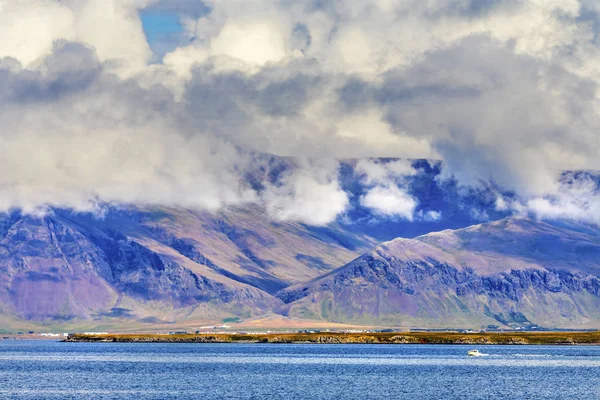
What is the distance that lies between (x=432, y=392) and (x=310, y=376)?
37932mm

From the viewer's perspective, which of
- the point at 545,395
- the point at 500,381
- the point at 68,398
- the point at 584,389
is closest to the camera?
Answer: the point at 68,398

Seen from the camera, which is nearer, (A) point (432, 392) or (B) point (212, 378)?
(A) point (432, 392)

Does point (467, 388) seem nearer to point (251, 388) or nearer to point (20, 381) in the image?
point (251, 388)

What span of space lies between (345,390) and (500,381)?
112 feet

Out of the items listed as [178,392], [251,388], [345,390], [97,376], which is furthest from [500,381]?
[97,376]

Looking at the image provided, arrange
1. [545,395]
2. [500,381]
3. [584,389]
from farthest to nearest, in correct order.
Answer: [500,381] < [584,389] < [545,395]

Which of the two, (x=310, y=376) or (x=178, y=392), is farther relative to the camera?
(x=310, y=376)

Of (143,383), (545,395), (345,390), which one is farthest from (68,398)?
(545,395)

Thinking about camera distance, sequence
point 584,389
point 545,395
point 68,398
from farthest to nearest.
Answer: point 584,389, point 545,395, point 68,398

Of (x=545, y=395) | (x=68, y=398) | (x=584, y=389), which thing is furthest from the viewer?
(x=584, y=389)

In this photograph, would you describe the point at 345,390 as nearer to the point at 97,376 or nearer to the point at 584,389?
the point at 584,389

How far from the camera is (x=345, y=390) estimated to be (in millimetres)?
166250

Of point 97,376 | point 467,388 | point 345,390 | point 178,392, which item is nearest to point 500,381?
point 467,388

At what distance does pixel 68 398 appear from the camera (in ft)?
488
